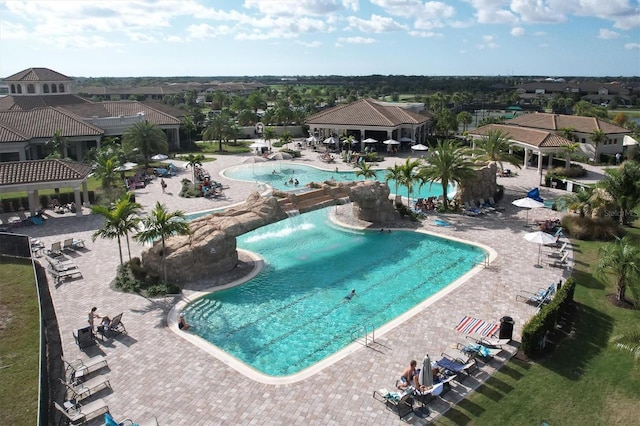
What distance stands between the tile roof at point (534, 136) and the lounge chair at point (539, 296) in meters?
29.4

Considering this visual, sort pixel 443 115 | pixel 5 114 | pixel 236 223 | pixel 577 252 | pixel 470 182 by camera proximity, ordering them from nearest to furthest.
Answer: pixel 236 223
pixel 577 252
pixel 470 182
pixel 5 114
pixel 443 115

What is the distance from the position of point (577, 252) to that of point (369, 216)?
12.5m

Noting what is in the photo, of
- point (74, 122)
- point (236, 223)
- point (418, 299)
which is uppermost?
point (74, 122)

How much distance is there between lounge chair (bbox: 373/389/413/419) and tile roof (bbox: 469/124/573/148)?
3887 centimetres

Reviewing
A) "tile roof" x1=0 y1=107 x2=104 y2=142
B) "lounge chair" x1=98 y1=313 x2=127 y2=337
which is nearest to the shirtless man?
"lounge chair" x1=98 y1=313 x2=127 y2=337

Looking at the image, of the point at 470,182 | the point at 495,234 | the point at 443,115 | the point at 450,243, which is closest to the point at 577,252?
the point at 495,234

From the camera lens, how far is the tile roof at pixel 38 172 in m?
34.1

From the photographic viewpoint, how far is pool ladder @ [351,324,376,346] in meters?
18.7

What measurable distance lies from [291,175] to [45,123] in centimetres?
2748

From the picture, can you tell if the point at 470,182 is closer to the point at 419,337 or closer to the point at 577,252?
the point at 577,252

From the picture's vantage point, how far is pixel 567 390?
1555 cm

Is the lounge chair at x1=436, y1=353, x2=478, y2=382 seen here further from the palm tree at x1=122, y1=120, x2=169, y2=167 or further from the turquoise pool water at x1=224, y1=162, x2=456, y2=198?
the palm tree at x1=122, y1=120, x2=169, y2=167

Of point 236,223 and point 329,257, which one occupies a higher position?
point 236,223

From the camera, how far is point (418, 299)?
74.0 ft
